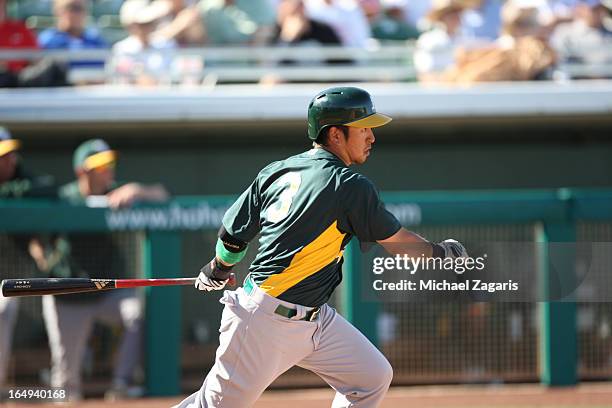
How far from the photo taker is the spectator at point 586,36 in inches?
404

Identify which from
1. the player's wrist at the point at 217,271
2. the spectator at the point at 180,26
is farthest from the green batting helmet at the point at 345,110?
the spectator at the point at 180,26

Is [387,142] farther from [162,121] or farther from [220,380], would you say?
[220,380]

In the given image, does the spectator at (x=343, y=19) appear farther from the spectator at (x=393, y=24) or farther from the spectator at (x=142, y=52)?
the spectator at (x=142, y=52)

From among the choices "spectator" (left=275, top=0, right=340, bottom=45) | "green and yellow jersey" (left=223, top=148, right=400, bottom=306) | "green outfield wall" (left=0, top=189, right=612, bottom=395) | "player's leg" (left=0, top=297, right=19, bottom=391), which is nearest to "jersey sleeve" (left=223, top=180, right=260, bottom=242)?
"green and yellow jersey" (left=223, top=148, right=400, bottom=306)

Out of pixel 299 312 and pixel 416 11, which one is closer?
pixel 299 312

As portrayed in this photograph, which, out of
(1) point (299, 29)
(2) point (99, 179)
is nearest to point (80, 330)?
(2) point (99, 179)

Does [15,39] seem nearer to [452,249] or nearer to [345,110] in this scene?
[345,110]

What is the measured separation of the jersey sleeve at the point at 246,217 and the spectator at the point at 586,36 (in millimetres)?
6401

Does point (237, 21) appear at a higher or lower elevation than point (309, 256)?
higher

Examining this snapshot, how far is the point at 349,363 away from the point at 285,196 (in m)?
0.79

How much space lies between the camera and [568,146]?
1042 centimetres

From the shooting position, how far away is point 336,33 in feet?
34.1

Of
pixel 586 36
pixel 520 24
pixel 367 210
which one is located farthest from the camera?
pixel 586 36

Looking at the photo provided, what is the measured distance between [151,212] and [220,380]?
376cm
